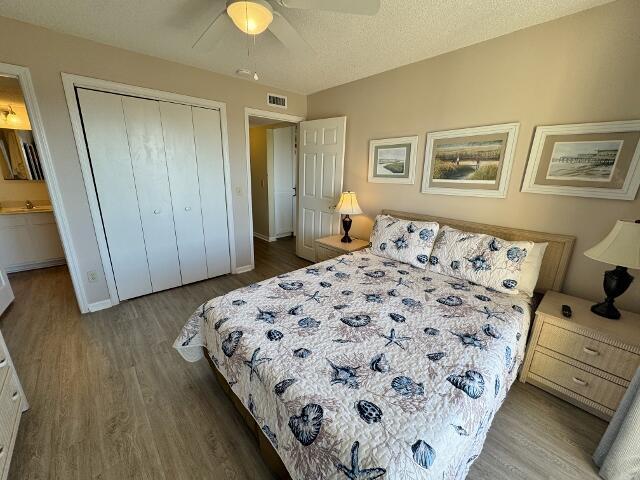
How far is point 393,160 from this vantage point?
2750 mm

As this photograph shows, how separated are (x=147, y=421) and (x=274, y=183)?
394 cm

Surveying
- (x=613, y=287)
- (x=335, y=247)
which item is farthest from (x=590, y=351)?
(x=335, y=247)

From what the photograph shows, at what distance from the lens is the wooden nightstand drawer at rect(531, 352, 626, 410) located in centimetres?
143

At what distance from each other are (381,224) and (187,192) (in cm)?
214

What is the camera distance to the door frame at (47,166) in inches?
75.6

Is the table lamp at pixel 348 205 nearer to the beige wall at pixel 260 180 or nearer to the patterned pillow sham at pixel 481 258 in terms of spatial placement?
the patterned pillow sham at pixel 481 258

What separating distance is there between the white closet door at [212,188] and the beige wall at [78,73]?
7.7 inches

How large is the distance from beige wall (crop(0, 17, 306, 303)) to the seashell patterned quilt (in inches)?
64.3

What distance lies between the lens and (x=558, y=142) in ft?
5.89

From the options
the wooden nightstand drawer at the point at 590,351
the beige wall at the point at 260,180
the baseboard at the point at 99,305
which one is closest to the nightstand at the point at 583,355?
the wooden nightstand drawer at the point at 590,351

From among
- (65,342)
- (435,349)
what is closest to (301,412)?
(435,349)

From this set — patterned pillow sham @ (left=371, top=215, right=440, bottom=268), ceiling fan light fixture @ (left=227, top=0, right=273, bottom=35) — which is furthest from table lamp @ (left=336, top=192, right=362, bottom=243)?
ceiling fan light fixture @ (left=227, top=0, right=273, bottom=35)

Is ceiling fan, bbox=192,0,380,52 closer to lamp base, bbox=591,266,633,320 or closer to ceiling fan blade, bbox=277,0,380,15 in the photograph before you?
ceiling fan blade, bbox=277,0,380,15

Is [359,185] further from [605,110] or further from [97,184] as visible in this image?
[97,184]
